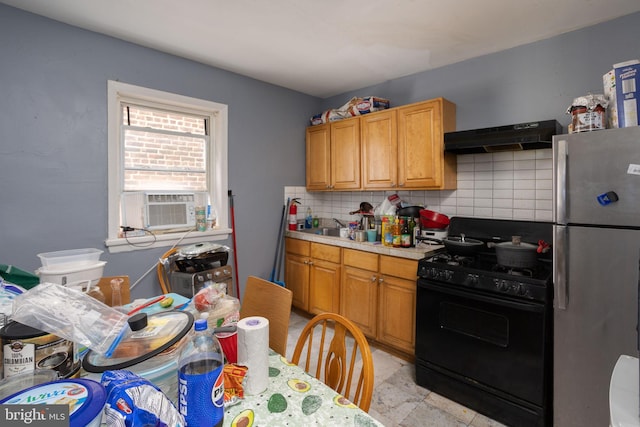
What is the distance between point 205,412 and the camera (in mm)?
709

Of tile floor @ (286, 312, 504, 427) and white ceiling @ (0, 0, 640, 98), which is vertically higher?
white ceiling @ (0, 0, 640, 98)

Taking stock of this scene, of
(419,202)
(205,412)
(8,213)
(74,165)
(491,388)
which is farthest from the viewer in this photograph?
(419,202)

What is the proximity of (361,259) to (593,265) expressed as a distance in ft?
5.38

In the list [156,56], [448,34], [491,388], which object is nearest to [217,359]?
[491,388]

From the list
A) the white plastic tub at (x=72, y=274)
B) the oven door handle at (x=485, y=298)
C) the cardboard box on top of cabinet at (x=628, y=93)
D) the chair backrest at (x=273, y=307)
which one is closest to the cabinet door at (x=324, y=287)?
the oven door handle at (x=485, y=298)

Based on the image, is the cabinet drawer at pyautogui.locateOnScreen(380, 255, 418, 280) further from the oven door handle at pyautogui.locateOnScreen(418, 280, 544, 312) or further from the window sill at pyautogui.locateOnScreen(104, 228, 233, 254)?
the window sill at pyautogui.locateOnScreen(104, 228, 233, 254)

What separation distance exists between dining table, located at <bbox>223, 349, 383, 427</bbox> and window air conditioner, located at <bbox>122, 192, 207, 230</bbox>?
2.22 meters

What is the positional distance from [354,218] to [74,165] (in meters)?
2.61

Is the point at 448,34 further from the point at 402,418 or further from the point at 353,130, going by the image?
the point at 402,418

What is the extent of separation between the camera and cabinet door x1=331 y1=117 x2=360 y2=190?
3.23m

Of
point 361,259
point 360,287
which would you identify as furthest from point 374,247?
point 360,287

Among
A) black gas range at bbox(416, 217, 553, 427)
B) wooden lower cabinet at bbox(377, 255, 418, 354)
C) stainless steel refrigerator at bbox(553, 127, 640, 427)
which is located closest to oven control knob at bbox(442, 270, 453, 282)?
black gas range at bbox(416, 217, 553, 427)

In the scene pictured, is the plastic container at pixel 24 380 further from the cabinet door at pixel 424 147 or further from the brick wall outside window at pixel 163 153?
the cabinet door at pixel 424 147

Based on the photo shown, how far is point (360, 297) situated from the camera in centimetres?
289
